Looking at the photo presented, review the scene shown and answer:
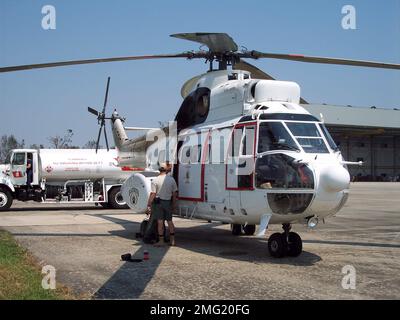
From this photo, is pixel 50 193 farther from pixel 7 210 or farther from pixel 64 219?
pixel 64 219

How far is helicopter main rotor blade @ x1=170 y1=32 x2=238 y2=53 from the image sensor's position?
907cm

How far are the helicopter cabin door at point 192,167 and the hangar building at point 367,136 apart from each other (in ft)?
182

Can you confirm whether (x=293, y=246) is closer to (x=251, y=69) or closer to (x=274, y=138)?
(x=274, y=138)

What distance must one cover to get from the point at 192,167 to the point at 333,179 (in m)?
3.53

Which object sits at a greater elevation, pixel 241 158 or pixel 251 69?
pixel 251 69

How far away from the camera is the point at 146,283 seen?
22.7 feet

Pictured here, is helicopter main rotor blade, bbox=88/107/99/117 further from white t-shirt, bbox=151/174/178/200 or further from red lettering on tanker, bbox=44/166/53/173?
white t-shirt, bbox=151/174/178/200

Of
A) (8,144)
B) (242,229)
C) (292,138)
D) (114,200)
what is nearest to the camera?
(292,138)

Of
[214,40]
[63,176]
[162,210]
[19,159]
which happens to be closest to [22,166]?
[19,159]

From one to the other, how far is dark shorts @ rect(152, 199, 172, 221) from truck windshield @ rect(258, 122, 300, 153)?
291cm

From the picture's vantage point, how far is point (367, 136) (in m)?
85.7

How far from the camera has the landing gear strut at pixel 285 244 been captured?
28.6ft

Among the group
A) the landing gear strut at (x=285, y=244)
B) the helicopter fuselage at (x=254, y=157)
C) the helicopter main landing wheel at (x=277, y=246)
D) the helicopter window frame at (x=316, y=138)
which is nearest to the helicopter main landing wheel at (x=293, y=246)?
the landing gear strut at (x=285, y=244)

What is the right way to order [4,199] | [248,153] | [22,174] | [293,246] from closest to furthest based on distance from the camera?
[248,153]
[293,246]
[4,199]
[22,174]
